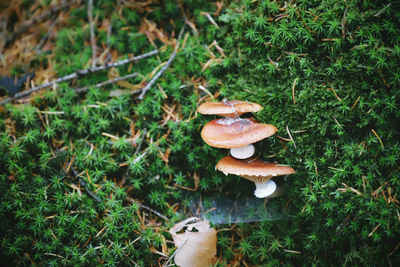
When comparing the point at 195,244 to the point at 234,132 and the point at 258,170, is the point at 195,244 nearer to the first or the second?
the point at 258,170

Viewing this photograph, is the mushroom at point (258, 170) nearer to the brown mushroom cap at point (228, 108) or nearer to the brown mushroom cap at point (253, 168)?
the brown mushroom cap at point (253, 168)

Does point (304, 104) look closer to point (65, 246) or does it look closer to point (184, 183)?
point (184, 183)

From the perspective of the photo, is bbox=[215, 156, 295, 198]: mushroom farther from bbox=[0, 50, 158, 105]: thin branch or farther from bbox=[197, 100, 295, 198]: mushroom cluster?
bbox=[0, 50, 158, 105]: thin branch

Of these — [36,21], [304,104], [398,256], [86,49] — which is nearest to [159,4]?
[86,49]

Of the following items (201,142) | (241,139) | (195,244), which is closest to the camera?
(241,139)

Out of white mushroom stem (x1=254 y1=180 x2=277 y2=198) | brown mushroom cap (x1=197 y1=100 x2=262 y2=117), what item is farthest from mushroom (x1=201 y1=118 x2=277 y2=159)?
white mushroom stem (x1=254 y1=180 x2=277 y2=198)

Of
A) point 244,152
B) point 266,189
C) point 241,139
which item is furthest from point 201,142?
point 266,189
